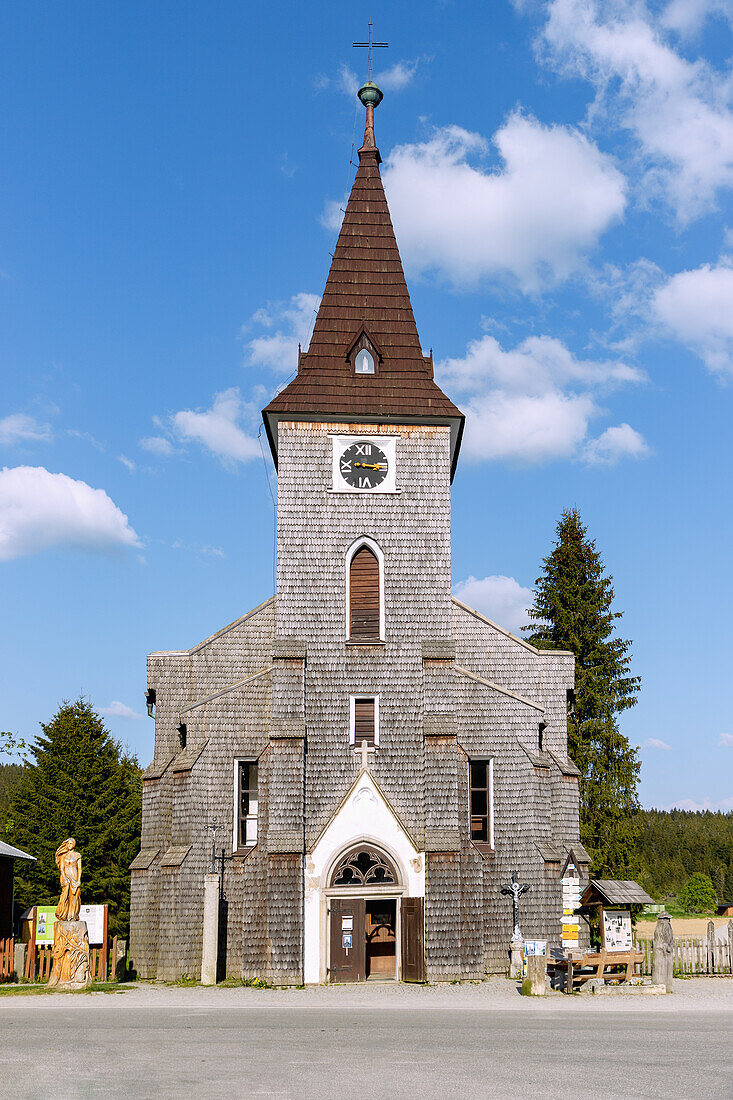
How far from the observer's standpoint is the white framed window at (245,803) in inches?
1069

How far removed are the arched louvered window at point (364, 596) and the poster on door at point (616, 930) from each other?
28.8 feet

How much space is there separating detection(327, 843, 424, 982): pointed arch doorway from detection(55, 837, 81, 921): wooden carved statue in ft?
19.7

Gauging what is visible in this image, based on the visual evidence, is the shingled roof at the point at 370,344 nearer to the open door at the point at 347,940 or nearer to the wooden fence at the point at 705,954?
the open door at the point at 347,940

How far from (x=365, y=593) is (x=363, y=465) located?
11.3 ft

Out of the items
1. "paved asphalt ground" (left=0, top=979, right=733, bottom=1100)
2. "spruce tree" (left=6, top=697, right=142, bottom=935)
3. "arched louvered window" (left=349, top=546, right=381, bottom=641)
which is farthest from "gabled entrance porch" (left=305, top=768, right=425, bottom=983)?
"spruce tree" (left=6, top=697, right=142, bottom=935)

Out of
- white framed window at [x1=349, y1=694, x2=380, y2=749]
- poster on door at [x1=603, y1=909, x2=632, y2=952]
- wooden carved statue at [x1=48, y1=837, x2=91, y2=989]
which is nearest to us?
wooden carved statue at [x1=48, y1=837, x2=91, y2=989]

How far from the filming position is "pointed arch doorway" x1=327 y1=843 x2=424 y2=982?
84.7 feet

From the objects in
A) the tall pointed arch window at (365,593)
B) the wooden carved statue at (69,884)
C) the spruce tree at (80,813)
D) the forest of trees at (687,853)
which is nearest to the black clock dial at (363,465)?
the tall pointed arch window at (365,593)

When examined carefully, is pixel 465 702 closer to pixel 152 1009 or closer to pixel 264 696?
pixel 264 696

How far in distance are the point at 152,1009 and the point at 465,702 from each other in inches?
457

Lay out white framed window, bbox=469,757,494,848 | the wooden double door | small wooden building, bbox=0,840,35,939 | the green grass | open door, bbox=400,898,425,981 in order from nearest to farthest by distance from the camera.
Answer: the green grass < open door, bbox=400,898,425,981 < the wooden double door < white framed window, bbox=469,757,494,848 < small wooden building, bbox=0,840,35,939

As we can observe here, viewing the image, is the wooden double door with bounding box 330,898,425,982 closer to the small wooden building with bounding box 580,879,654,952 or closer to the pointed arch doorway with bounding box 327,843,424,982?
the pointed arch doorway with bounding box 327,843,424,982

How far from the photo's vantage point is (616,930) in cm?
2436

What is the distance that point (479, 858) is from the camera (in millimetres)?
26812
